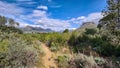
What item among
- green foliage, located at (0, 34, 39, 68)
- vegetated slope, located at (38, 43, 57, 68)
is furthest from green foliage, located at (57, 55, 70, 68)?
green foliage, located at (0, 34, 39, 68)

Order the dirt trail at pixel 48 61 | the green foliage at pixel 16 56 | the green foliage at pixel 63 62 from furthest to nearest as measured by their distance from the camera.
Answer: the dirt trail at pixel 48 61 → the green foliage at pixel 63 62 → the green foliage at pixel 16 56

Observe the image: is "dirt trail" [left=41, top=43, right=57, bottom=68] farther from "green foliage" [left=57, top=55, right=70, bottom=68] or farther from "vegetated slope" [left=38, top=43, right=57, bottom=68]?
"green foliage" [left=57, top=55, right=70, bottom=68]

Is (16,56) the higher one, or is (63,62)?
(16,56)

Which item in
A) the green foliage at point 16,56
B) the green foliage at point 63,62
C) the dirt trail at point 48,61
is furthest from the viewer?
the dirt trail at point 48,61

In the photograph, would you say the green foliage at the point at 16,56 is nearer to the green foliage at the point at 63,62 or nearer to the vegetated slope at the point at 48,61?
the vegetated slope at the point at 48,61

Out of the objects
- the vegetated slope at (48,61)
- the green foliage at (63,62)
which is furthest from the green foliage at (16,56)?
the green foliage at (63,62)

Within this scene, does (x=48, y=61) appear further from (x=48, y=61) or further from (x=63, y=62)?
(x=63, y=62)

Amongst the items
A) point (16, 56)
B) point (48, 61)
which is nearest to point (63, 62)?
point (48, 61)

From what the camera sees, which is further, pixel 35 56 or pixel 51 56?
pixel 51 56

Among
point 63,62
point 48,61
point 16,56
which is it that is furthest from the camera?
point 48,61

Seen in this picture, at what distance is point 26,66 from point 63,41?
19.8 feet

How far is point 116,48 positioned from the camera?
1159cm

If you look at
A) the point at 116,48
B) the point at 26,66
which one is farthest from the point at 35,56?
the point at 116,48

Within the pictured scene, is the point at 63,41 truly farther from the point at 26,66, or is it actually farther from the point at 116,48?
the point at 26,66
